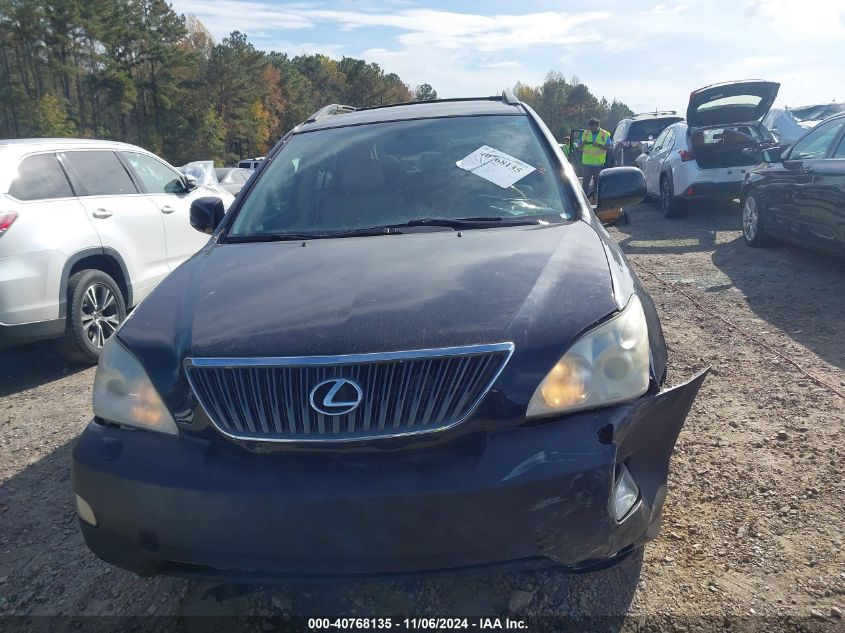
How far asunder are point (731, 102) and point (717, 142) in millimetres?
731

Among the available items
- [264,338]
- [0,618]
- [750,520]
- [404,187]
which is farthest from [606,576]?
[0,618]

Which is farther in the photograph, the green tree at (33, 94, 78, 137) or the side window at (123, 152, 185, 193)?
the green tree at (33, 94, 78, 137)

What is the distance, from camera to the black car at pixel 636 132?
1672 centimetres

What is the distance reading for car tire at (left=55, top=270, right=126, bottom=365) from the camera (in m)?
5.03

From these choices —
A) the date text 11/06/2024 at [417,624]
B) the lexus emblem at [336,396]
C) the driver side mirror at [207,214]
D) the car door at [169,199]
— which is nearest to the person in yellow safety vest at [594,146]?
the car door at [169,199]

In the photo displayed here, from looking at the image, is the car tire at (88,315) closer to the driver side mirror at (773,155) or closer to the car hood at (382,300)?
the car hood at (382,300)

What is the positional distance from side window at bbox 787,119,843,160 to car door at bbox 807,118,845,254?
0.27 feet

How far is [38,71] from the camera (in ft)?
159

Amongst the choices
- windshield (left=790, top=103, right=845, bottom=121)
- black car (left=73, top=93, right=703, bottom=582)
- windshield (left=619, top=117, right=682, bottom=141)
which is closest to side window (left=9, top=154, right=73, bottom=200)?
black car (left=73, top=93, right=703, bottom=582)

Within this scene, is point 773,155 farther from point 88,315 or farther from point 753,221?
point 88,315

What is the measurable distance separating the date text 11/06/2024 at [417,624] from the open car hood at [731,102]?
1044 cm

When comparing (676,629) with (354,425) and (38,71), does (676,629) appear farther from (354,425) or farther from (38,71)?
(38,71)

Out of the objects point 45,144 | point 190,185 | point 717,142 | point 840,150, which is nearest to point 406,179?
point 45,144

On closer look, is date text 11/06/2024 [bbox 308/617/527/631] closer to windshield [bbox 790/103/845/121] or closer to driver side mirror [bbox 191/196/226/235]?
driver side mirror [bbox 191/196/226/235]
